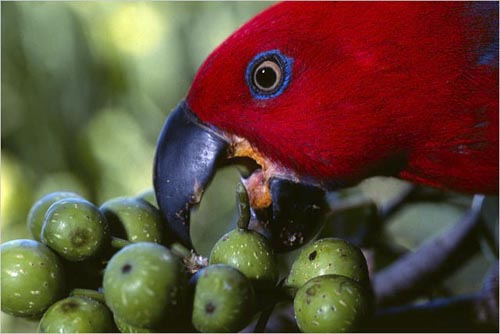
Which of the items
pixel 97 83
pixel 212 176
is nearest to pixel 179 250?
pixel 212 176

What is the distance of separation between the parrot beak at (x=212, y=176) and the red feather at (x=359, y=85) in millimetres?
26

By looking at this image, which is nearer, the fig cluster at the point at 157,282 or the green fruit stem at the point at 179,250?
the fig cluster at the point at 157,282

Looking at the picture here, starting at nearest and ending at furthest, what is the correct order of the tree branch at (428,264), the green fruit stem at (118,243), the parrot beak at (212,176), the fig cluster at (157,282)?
the fig cluster at (157,282) < the green fruit stem at (118,243) < the parrot beak at (212,176) < the tree branch at (428,264)

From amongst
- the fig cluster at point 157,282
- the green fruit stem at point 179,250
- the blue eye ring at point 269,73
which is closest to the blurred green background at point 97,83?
the blue eye ring at point 269,73

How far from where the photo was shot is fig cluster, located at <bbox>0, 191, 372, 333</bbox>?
1.75 feet

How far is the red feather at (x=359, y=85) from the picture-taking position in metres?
1.06

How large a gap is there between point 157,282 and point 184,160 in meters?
0.56

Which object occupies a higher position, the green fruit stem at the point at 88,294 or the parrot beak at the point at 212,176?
the green fruit stem at the point at 88,294

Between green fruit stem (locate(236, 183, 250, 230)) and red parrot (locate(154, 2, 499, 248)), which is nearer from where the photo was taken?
green fruit stem (locate(236, 183, 250, 230))

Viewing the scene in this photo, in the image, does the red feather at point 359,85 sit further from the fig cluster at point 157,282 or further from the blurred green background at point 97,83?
the blurred green background at point 97,83

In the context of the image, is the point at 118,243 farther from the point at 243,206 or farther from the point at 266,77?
the point at 266,77

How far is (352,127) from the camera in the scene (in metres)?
1.08

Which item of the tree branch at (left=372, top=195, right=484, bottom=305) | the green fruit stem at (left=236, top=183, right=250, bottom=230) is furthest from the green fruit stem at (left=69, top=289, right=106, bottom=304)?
the tree branch at (left=372, top=195, right=484, bottom=305)

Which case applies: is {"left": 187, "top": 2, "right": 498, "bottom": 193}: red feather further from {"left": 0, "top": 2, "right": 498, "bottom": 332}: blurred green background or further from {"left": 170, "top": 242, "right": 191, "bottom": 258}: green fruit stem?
{"left": 0, "top": 2, "right": 498, "bottom": 332}: blurred green background
